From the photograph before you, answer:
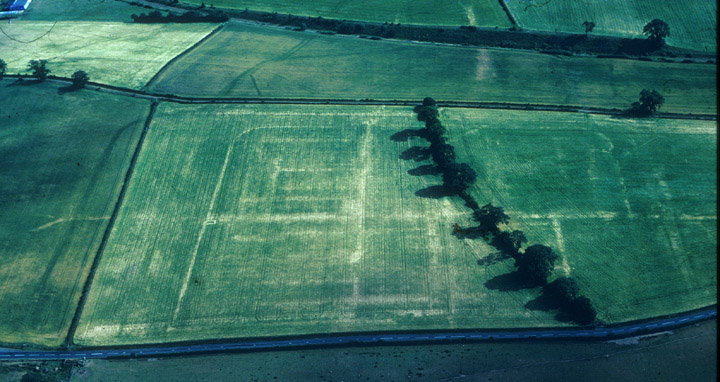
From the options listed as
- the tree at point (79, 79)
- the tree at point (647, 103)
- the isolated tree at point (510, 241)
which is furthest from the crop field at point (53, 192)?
the tree at point (647, 103)

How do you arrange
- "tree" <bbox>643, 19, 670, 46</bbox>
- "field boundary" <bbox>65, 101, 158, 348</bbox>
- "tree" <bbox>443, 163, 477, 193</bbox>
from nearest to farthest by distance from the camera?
"field boundary" <bbox>65, 101, 158, 348</bbox>, "tree" <bbox>443, 163, 477, 193</bbox>, "tree" <bbox>643, 19, 670, 46</bbox>

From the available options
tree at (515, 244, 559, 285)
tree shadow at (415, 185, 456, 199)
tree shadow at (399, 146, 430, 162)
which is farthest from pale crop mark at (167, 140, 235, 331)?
tree at (515, 244, 559, 285)

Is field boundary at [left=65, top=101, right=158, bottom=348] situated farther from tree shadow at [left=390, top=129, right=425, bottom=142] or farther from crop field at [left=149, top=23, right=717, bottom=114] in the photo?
tree shadow at [left=390, top=129, right=425, bottom=142]

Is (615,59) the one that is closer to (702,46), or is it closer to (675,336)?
(702,46)

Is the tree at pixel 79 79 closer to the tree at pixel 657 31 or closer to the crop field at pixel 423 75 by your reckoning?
the crop field at pixel 423 75

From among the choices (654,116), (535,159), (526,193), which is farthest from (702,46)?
(526,193)

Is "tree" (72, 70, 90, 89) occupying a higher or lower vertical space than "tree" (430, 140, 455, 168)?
lower

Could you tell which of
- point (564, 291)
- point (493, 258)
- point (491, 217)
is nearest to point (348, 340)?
point (493, 258)
